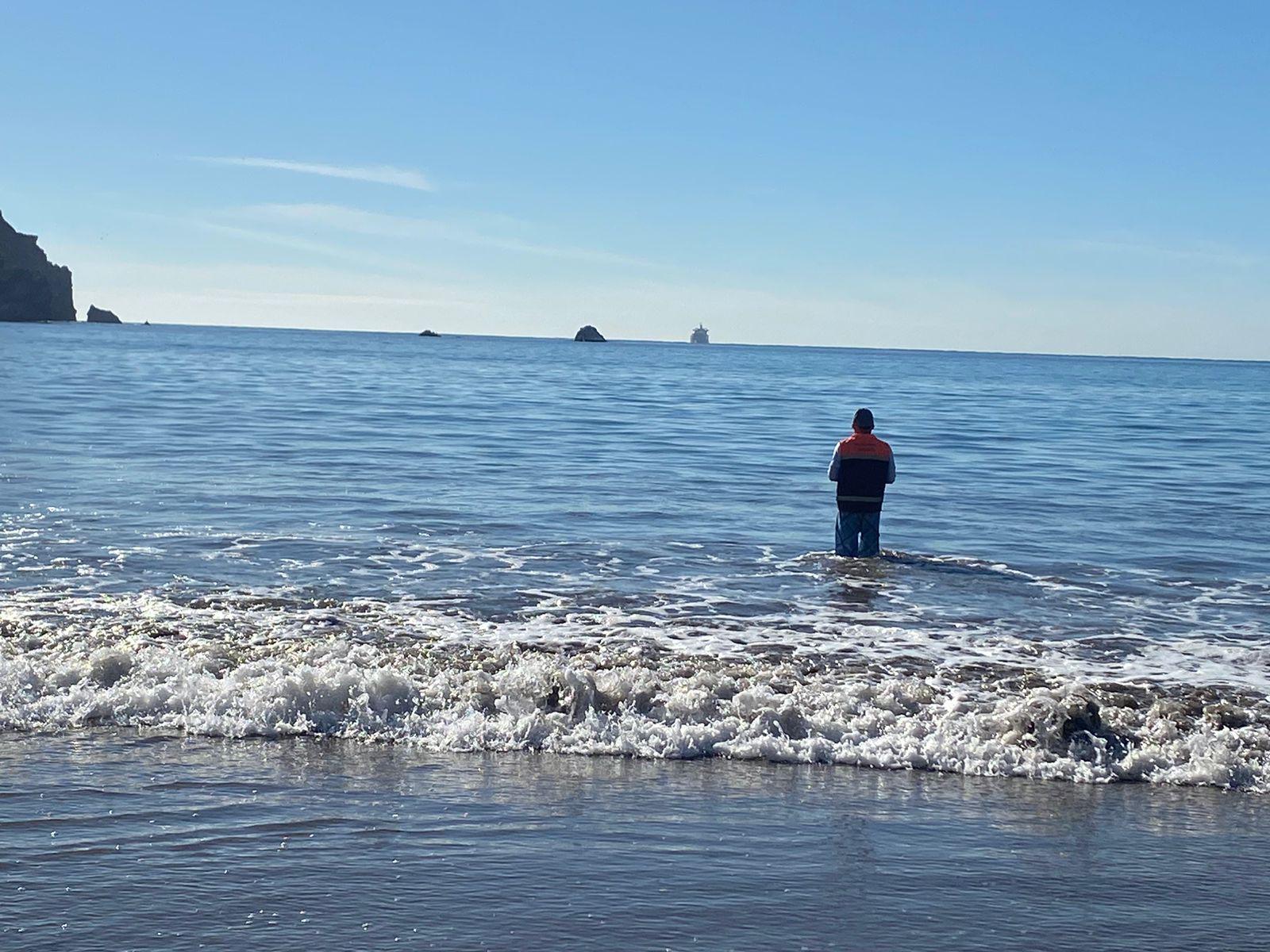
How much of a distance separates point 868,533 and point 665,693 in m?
6.63

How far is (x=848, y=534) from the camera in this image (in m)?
14.2

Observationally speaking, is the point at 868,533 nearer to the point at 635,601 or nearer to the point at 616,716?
the point at 635,601

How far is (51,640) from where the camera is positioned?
30.6ft

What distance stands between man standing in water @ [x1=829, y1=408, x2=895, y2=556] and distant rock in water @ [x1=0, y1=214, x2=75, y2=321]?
161 m

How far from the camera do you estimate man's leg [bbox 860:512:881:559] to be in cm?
1423

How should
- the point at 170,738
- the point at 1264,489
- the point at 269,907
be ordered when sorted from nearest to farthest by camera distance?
the point at 269,907, the point at 170,738, the point at 1264,489

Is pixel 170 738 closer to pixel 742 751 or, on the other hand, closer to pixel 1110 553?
pixel 742 751

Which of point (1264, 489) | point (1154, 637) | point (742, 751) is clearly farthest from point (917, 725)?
point (1264, 489)

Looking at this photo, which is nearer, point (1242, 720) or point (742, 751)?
point (742, 751)

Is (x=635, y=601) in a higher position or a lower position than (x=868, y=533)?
lower

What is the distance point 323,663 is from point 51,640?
2338 millimetres

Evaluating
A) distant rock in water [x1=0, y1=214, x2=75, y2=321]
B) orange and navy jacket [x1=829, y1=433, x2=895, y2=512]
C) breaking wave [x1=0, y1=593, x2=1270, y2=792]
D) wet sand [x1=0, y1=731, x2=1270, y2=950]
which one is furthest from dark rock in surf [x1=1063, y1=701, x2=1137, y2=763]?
distant rock in water [x1=0, y1=214, x2=75, y2=321]

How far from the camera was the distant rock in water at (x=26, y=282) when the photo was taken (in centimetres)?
15375

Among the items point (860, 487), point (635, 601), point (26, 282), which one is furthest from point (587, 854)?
point (26, 282)
